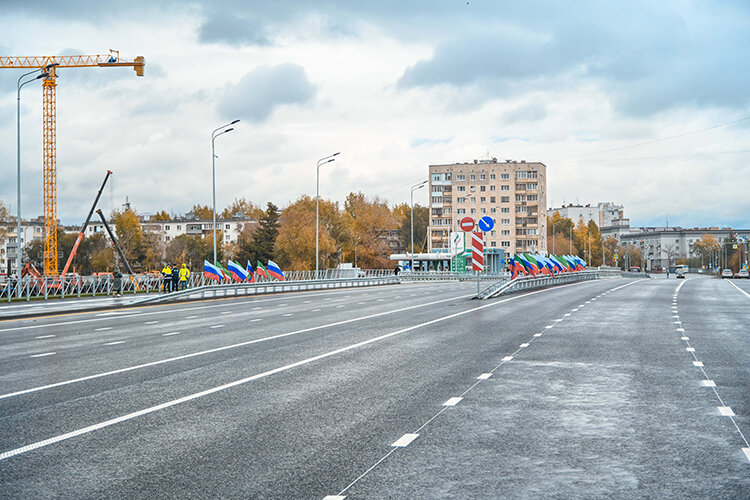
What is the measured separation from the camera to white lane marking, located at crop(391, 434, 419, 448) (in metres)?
7.09

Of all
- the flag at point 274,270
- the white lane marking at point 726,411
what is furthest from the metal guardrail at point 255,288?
the white lane marking at point 726,411

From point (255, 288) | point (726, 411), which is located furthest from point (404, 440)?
point (255, 288)

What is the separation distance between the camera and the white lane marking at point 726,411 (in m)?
8.55

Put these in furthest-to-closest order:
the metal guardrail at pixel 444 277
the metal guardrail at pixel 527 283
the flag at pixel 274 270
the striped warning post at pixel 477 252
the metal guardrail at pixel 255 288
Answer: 1. the metal guardrail at pixel 444 277
2. the flag at pixel 274 270
3. the metal guardrail at pixel 255 288
4. the metal guardrail at pixel 527 283
5. the striped warning post at pixel 477 252

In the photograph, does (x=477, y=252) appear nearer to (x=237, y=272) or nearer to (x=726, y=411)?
(x=726, y=411)

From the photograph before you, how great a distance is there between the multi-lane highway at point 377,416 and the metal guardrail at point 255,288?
19.9m

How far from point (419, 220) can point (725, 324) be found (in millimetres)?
146717

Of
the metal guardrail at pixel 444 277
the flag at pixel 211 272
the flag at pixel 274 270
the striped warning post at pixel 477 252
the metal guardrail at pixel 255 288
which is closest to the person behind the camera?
the striped warning post at pixel 477 252

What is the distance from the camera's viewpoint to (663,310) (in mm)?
27438

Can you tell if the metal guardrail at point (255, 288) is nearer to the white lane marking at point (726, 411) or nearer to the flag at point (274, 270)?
the flag at point (274, 270)

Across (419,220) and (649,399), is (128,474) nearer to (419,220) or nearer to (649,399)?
(649,399)

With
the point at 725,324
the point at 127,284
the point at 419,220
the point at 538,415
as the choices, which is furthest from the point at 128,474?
the point at 419,220

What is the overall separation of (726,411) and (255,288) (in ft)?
127

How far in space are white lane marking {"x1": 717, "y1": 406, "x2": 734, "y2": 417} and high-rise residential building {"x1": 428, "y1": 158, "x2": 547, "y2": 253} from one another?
447 ft
